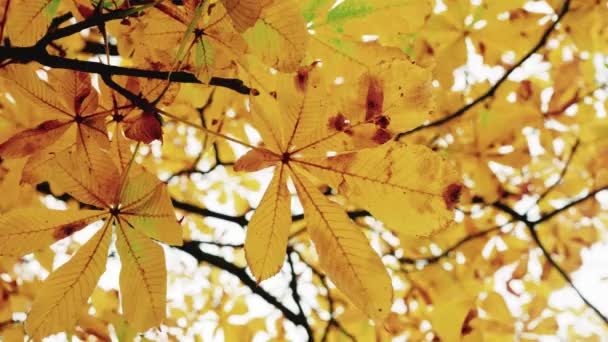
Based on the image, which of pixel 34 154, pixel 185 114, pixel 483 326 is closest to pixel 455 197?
pixel 34 154

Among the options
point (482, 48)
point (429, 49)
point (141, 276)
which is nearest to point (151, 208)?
point (141, 276)

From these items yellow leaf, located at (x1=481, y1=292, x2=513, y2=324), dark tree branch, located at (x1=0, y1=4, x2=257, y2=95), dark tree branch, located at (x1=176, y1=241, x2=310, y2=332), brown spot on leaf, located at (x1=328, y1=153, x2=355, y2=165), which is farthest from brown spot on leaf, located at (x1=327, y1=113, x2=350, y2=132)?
yellow leaf, located at (x1=481, y1=292, x2=513, y2=324)

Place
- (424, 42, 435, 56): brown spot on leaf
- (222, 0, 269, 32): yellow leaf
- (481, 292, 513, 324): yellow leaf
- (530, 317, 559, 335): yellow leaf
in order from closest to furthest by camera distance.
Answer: (222, 0, 269, 32): yellow leaf < (424, 42, 435, 56): brown spot on leaf < (481, 292, 513, 324): yellow leaf < (530, 317, 559, 335): yellow leaf

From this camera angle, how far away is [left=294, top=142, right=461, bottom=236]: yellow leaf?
22.7 inches

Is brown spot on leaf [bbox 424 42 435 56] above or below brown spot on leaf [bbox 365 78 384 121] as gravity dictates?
above

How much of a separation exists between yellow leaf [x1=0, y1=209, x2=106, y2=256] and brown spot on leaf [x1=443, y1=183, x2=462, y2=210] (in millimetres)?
478

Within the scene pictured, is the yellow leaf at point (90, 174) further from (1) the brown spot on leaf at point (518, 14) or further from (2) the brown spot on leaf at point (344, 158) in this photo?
(1) the brown spot on leaf at point (518, 14)

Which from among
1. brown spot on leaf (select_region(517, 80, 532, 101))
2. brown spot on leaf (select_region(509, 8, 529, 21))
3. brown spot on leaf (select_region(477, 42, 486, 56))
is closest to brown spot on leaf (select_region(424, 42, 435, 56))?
brown spot on leaf (select_region(477, 42, 486, 56))

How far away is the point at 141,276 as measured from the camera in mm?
660

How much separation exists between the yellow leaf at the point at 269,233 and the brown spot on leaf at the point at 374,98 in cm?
16

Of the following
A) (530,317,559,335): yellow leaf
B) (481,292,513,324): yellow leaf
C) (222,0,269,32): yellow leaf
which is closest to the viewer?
(222,0,269,32): yellow leaf

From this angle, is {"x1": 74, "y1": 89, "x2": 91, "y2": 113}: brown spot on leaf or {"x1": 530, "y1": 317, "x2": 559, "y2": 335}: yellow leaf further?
{"x1": 530, "y1": 317, "x2": 559, "y2": 335}: yellow leaf

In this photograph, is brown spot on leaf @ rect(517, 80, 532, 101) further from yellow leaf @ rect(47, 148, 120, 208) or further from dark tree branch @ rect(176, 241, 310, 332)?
yellow leaf @ rect(47, 148, 120, 208)

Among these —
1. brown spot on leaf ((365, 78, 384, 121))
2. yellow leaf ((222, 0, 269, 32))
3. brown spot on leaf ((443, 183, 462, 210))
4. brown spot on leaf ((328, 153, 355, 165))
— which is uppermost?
yellow leaf ((222, 0, 269, 32))
